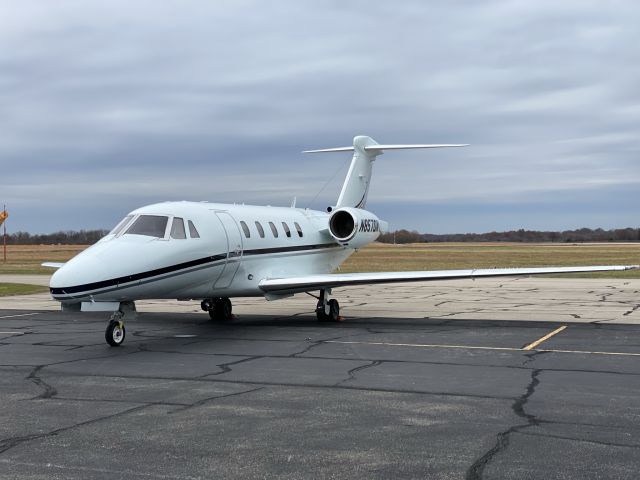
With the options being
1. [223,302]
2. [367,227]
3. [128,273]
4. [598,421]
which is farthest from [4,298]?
[598,421]

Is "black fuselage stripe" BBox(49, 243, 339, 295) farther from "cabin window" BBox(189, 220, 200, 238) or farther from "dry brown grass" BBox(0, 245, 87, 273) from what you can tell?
"dry brown grass" BBox(0, 245, 87, 273)

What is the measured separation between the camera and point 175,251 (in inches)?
574

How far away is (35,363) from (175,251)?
12.1 ft

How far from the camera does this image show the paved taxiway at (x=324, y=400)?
6.15 meters

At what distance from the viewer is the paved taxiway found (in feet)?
20.2

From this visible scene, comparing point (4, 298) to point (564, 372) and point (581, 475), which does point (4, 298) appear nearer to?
point (564, 372)

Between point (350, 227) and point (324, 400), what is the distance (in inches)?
512

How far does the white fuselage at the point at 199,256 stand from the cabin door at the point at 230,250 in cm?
2

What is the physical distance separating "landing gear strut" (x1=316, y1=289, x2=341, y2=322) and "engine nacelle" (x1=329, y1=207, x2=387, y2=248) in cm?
327

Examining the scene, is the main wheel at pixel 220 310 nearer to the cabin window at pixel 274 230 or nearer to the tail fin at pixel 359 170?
the cabin window at pixel 274 230

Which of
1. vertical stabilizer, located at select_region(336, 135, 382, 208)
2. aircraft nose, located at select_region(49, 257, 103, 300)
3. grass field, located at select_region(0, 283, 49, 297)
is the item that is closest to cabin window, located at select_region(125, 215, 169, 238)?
aircraft nose, located at select_region(49, 257, 103, 300)

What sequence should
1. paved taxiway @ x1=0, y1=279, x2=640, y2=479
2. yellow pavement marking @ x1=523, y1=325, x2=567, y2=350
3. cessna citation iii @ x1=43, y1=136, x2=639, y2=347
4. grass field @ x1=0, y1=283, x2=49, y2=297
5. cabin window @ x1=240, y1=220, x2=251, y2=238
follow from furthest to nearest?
grass field @ x1=0, y1=283, x2=49, y2=297
cabin window @ x1=240, y1=220, x2=251, y2=238
yellow pavement marking @ x1=523, y1=325, x2=567, y2=350
cessna citation iii @ x1=43, y1=136, x2=639, y2=347
paved taxiway @ x1=0, y1=279, x2=640, y2=479

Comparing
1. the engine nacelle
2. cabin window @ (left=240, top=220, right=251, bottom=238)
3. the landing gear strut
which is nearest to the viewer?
cabin window @ (left=240, top=220, right=251, bottom=238)

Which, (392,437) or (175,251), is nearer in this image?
(392,437)
